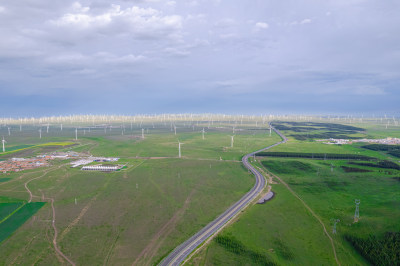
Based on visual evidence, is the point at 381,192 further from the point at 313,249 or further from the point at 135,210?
the point at 135,210

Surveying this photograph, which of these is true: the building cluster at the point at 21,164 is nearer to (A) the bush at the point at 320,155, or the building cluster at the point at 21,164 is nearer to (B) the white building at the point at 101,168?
(B) the white building at the point at 101,168

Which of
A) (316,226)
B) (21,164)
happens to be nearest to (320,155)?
(316,226)

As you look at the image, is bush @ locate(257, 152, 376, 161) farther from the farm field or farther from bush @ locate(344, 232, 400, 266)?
bush @ locate(344, 232, 400, 266)

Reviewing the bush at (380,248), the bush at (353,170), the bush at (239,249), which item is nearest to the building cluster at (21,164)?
the bush at (239,249)

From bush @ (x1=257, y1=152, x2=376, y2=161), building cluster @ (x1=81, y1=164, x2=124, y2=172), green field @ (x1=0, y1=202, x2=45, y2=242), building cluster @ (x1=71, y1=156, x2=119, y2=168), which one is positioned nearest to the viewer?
green field @ (x1=0, y1=202, x2=45, y2=242)

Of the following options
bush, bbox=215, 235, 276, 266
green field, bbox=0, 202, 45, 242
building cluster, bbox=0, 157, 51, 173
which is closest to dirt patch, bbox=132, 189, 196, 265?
bush, bbox=215, 235, 276, 266
